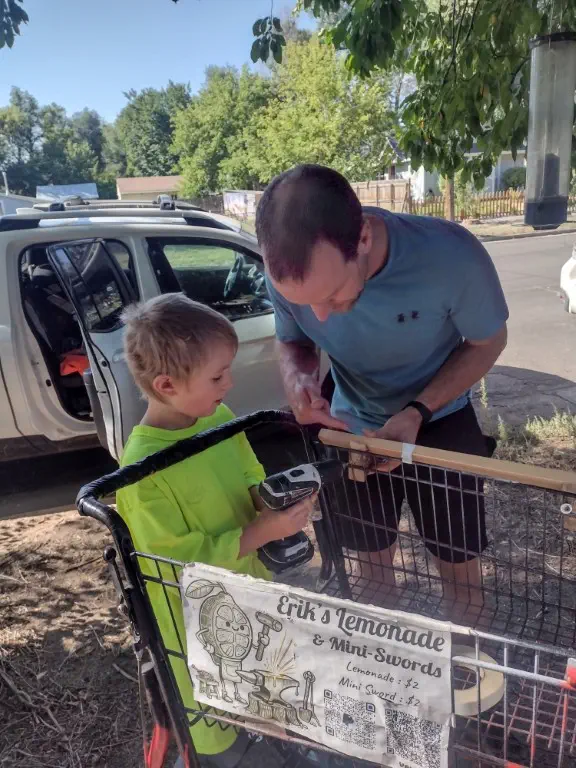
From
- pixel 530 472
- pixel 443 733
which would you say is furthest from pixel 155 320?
pixel 443 733

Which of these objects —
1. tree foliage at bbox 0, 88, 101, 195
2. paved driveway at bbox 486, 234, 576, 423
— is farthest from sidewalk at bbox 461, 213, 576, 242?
tree foliage at bbox 0, 88, 101, 195

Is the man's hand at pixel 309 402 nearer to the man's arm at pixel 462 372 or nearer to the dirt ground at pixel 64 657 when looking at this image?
the man's arm at pixel 462 372

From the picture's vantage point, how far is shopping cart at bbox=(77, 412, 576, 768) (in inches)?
46.5

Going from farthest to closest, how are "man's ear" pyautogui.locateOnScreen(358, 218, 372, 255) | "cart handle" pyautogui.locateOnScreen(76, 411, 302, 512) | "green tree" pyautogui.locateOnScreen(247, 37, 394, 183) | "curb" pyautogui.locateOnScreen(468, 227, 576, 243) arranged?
1. "green tree" pyautogui.locateOnScreen(247, 37, 394, 183)
2. "curb" pyautogui.locateOnScreen(468, 227, 576, 243)
3. "man's ear" pyautogui.locateOnScreen(358, 218, 372, 255)
4. "cart handle" pyautogui.locateOnScreen(76, 411, 302, 512)

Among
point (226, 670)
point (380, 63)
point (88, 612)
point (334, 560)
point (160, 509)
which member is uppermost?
point (380, 63)

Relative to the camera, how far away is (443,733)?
105cm

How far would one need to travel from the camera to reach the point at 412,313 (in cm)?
176

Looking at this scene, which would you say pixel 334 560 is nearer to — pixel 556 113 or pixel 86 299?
pixel 556 113

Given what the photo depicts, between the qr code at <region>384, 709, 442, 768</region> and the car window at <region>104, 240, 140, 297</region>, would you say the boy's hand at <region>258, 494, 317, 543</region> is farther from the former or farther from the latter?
the car window at <region>104, 240, 140, 297</region>

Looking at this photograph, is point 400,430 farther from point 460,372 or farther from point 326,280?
point 326,280

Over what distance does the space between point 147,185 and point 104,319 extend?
62823 millimetres

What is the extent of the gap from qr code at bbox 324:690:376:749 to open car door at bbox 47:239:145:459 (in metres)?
2.60

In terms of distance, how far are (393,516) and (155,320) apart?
0.97m

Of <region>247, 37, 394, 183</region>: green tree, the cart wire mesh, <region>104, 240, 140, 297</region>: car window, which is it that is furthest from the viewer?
<region>247, 37, 394, 183</region>: green tree
